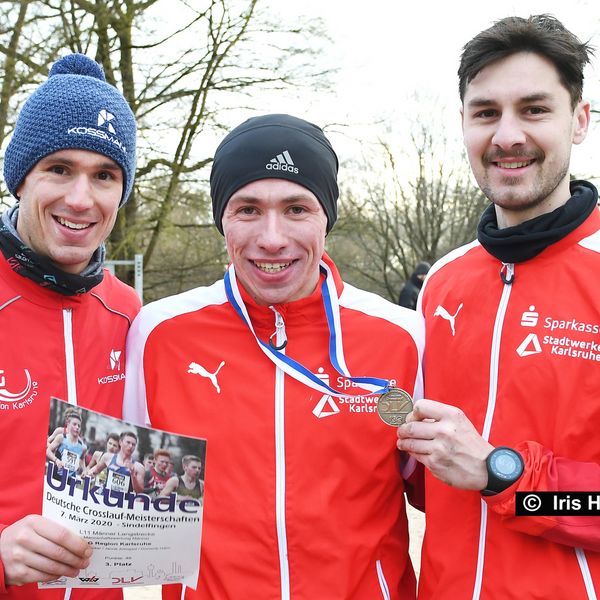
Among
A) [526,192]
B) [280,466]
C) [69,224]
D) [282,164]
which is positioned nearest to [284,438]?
[280,466]

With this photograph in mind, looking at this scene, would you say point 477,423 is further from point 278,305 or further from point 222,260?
point 222,260

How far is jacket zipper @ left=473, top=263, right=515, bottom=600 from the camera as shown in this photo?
96.6 inches

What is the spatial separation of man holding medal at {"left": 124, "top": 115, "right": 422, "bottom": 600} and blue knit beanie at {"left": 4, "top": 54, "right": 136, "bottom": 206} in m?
0.40

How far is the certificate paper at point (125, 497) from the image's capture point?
211 centimetres

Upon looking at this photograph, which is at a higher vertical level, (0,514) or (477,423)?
(477,423)

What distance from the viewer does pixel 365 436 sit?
8.59ft

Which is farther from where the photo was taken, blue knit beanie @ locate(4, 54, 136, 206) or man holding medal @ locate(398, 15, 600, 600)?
blue knit beanie @ locate(4, 54, 136, 206)

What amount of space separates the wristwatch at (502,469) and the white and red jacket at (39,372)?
4.48 ft

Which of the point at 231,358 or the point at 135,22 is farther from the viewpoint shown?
the point at 135,22

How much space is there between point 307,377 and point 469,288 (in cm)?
72

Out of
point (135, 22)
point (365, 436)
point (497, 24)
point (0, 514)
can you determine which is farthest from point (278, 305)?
point (135, 22)

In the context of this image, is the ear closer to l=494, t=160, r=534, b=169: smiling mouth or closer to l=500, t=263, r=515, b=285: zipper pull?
l=494, t=160, r=534, b=169: smiling mouth

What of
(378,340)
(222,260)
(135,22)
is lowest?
(378,340)

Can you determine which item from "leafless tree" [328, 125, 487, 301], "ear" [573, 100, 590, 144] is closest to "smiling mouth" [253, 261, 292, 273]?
"ear" [573, 100, 590, 144]
